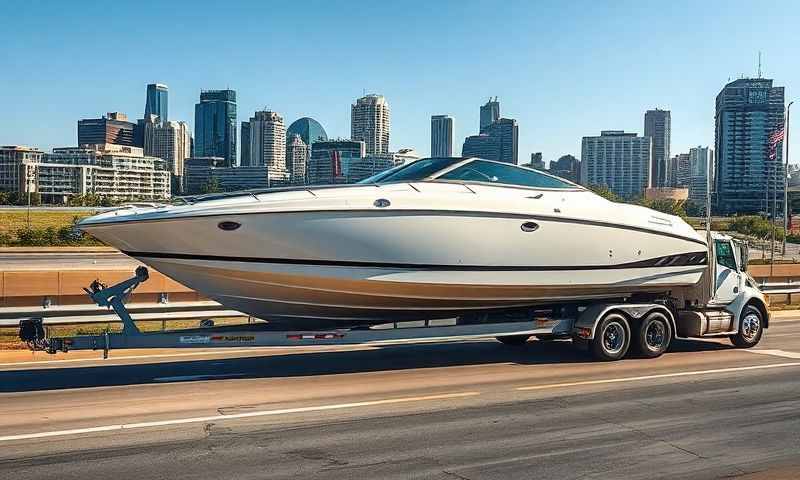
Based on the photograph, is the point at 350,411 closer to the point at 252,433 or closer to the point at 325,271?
the point at 252,433

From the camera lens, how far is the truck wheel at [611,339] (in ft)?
44.3

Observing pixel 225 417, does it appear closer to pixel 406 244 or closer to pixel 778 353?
pixel 406 244

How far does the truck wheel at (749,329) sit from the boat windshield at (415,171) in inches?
268

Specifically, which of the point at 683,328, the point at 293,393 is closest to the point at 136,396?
the point at 293,393

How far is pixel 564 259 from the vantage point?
13.0 m

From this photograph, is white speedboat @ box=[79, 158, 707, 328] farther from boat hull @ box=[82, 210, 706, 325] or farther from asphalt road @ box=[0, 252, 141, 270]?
asphalt road @ box=[0, 252, 141, 270]

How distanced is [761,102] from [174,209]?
183948mm

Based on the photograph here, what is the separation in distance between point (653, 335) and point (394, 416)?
6.49m

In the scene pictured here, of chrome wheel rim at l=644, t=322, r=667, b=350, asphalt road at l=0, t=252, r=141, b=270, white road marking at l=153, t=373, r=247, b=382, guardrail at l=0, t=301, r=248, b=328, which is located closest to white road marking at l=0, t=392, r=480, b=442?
white road marking at l=153, t=373, r=247, b=382

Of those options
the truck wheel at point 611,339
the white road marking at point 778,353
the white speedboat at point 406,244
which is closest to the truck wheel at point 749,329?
the white road marking at point 778,353

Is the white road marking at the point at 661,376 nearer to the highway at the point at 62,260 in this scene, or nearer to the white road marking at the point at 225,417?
the white road marking at the point at 225,417

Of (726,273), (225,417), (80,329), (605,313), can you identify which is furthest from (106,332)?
(726,273)

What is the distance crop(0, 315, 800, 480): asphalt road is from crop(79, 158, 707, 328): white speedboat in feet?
4.12

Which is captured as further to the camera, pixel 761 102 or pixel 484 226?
pixel 761 102
